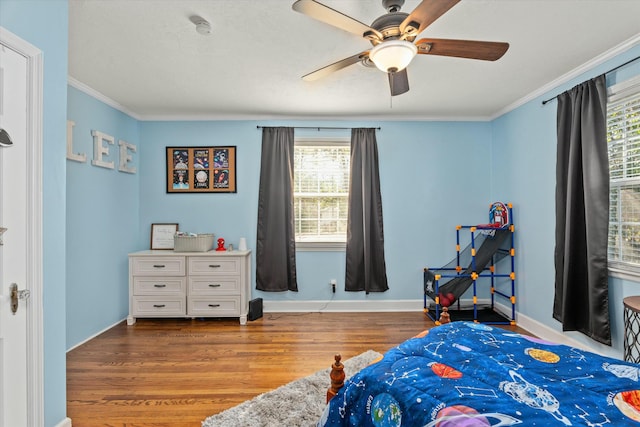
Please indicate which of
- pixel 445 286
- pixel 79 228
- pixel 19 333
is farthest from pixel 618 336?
pixel 79 228

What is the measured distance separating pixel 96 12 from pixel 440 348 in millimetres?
2763

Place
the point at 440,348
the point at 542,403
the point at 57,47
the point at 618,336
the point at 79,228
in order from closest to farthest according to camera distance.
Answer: the point at 542,403 < the point at 440,348 < the point at 57,47 < the point at 618,336 < the point at 79,228

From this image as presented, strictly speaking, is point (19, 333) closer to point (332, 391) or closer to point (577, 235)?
point (332, 391)

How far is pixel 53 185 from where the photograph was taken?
69.1 inches

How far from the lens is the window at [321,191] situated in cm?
429

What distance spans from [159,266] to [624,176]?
14.6ft

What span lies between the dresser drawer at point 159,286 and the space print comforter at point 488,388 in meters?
2.82

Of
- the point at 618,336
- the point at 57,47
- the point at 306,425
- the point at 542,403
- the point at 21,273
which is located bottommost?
the point at 306,425

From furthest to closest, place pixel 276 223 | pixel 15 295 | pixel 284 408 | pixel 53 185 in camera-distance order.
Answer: pixel 276 223 → pixel 284 408 → pixel 53 185 → pixel 15 295

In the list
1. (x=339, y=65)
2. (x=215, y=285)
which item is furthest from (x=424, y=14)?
(x=215, y=285)

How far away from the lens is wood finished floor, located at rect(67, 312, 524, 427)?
2158 millimetres

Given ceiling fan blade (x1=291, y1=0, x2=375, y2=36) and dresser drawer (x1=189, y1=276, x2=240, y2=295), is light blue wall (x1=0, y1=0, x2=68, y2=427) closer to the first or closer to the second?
ceiling fan blade (x1=291, y1=0, x2=375, y2=36)

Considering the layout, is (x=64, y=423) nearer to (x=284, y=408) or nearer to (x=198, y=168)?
(x=284, y=408)

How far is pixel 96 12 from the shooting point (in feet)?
6.73
